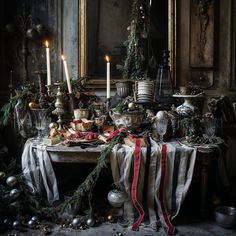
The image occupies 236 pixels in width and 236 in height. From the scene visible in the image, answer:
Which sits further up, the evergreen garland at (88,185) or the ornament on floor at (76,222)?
the evergreen garland at (88,185)

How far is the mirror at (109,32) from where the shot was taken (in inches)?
144

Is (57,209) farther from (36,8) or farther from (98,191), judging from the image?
(36,8)

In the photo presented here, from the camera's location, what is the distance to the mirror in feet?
12.0

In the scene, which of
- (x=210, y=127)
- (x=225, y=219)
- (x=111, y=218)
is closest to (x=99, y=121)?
(x=111, y=218)

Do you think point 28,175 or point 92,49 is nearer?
point 28,175

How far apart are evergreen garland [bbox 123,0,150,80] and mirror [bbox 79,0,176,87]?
10cm

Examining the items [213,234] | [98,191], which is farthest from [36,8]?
[213,234]

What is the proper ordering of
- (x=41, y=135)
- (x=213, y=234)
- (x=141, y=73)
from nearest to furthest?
(x=213, y=234) → (x=41, y=135) → (x=141, y=73)

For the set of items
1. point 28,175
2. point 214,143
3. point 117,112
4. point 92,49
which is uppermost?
point 92,49

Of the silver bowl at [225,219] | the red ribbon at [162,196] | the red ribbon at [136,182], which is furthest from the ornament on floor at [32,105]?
the silver bowl at [225,219]

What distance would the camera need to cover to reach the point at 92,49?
374 cm

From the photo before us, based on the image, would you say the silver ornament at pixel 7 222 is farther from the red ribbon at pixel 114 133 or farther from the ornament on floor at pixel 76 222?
the red ribbon at pixel 114 133

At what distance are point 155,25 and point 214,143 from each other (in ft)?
4.90

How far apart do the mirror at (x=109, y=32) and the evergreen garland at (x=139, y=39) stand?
0.10 meters
